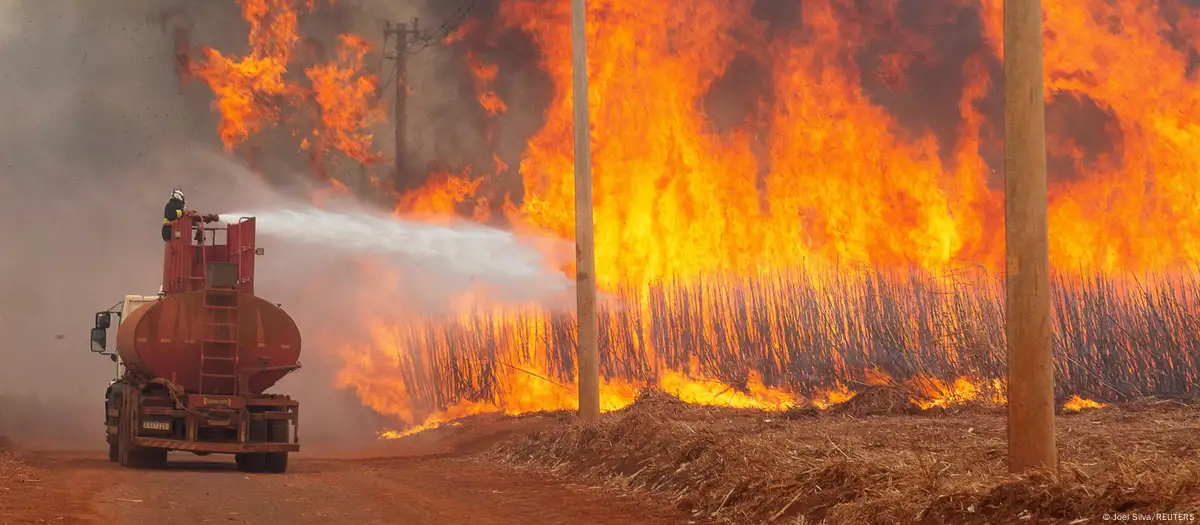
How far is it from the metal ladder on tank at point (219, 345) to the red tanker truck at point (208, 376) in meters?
0.02

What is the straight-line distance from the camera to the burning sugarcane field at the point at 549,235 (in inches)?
818

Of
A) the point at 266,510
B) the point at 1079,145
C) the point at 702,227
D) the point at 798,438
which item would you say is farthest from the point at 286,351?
the point at 1079,145

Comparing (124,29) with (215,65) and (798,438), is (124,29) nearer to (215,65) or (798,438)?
(215,65)

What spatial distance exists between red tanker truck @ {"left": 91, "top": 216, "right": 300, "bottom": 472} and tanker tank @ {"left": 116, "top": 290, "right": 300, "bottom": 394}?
16mm

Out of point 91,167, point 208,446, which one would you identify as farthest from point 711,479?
point 91,167

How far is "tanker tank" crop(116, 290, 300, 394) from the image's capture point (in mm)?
20172

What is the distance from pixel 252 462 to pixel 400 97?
18.8m

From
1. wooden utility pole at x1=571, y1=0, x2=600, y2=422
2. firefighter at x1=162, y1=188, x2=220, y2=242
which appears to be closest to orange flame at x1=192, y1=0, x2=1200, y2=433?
wooden utility pole at x1=571, y1=0, x2=600, y2=422

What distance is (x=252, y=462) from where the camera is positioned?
21344mm

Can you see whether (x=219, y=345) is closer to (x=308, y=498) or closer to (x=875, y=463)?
(x=308, y=498)

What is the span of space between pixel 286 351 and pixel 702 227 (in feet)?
43.0

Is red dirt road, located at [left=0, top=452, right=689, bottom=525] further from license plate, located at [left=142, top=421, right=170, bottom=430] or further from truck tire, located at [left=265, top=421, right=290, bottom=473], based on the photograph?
license plate, located at [left=142, top=421, right=170, bottom=430]

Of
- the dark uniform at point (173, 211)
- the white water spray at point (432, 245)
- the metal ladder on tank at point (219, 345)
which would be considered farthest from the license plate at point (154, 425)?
the white water spray at point (432, 245)

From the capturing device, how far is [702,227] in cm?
3156
